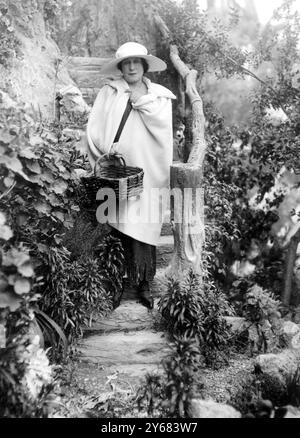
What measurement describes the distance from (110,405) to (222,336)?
148 centimetres

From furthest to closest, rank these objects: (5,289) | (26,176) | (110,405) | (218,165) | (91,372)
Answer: (218,165) < (91,372) < (110,405) < (26,176) < (5,289)

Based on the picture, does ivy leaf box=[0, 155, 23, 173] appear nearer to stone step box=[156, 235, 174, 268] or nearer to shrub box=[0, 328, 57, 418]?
shrub box=[0, 328, 57, 418]

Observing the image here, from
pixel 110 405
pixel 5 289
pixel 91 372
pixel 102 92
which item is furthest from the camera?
pixel 102 92

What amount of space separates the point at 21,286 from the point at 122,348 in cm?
Result: 200

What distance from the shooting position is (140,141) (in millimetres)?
6293

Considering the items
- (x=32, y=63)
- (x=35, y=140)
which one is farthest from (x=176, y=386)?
(x=32, y=63)

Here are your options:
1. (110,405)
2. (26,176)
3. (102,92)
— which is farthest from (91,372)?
(102,92)

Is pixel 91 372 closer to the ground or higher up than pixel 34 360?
closer to the ground

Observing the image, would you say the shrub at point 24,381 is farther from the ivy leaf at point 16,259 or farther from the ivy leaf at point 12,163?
the ivy leaf at point 12,163

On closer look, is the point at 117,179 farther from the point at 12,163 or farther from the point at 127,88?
the point at 12,163

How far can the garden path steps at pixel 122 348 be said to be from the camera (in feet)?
19.2

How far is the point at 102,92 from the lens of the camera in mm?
6406

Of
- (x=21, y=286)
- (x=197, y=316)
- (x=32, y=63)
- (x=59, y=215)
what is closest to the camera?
(x=21, y=286)

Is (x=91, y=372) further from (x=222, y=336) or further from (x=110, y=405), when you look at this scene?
(x=222, y=336)
